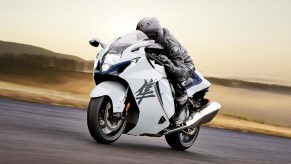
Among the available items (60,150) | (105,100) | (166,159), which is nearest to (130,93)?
(105,100)

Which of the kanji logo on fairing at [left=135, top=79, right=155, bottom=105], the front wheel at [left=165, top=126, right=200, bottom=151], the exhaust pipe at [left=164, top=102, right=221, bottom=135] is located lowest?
the front wheel at [left=165, top=126, right=200, bottom=151]

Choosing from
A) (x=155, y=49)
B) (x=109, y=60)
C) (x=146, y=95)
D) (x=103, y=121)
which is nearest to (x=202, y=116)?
(x=155, y=49)

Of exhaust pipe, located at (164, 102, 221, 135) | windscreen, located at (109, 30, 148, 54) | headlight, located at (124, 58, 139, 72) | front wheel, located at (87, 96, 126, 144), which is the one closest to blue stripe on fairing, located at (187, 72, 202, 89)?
exhaust pipe, located at (164, 102, 221, 135)

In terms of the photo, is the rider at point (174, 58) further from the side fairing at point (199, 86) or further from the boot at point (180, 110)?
the side fairing at point (199, 86)

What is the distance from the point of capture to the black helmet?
10281mm

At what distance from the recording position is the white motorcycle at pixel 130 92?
31.1 ft

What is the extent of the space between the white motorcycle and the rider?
0.15 m

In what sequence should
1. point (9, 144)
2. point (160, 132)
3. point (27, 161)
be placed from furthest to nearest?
point (160, 132) → point (9, 144) → point (27, 161)

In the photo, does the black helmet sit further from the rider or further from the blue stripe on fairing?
the blue stripe on fairing

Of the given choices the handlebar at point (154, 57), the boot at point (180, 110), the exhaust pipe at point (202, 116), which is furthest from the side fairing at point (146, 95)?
the boot at point (180, 110)

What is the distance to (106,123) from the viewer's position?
9.56 metres

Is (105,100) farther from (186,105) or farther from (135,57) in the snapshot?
(186,105)

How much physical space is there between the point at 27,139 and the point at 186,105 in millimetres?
3091

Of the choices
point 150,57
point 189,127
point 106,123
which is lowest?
point 189,127
